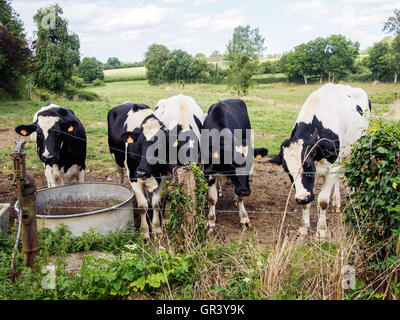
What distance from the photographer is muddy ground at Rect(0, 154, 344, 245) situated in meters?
5.96

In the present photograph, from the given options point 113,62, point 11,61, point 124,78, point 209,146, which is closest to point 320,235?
point 209,146

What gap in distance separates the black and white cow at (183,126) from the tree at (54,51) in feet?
91.0

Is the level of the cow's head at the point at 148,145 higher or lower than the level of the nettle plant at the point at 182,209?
higher

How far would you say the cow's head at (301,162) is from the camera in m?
5.34

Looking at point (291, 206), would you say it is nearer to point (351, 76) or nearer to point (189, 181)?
point (189, 181)

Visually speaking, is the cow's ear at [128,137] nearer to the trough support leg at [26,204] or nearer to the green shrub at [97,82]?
the trough support leg at [26,204]

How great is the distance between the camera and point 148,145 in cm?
598

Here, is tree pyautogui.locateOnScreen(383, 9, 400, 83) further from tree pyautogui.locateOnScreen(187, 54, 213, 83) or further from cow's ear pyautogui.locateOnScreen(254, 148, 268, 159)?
cow's ear pyautogui.locateOnScreen(254, 148, 268, 159)

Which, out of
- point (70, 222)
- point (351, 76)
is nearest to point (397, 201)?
point (70, 222)

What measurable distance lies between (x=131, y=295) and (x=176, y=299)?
47 centimetres

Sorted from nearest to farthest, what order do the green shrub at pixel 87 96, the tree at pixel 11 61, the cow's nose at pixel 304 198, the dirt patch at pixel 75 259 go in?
the dirt patch at pixel 75 259, the cow's nose at pixel 304 198, the tree at pixel 11 61, the green shrub at pixel 87 96

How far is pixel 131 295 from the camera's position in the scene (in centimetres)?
356

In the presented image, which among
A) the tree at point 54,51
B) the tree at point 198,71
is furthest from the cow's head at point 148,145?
the tree at point 198,71

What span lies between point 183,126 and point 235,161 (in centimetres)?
145
